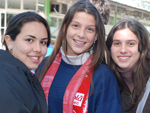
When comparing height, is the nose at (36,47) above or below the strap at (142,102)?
above

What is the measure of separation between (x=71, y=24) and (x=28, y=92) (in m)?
0.86

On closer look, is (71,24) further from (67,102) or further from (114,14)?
(114,14)

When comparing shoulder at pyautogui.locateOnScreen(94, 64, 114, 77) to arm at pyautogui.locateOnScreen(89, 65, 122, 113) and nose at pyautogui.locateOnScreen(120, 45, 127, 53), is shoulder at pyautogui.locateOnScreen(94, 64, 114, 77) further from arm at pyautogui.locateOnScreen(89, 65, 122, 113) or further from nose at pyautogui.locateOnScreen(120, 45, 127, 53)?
nose at pyautogui.locateOnScreen(120, 45, 127, 53)

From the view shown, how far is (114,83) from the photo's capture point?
157 centimetres

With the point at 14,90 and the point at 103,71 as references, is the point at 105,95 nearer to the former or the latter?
the point at 103,71

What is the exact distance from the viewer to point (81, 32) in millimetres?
1671

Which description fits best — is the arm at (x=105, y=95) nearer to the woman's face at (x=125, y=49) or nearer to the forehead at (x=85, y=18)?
the woman's face at (x=125, y=49)

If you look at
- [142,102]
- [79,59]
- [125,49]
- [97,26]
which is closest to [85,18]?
[97,26]

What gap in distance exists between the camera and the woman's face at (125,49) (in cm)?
182

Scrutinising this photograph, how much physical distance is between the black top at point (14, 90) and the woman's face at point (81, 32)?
635 millimetres

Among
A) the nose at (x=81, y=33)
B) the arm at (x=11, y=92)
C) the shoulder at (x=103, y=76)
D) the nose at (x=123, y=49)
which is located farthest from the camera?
the nose at (x=123, y=49)

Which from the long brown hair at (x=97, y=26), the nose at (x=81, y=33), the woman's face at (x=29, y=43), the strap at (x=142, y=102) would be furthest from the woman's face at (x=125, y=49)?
the woman's face at (x=29, y=43)

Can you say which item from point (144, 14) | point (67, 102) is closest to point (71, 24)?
point (67, 102)

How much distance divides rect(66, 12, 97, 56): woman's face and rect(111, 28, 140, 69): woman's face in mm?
265
